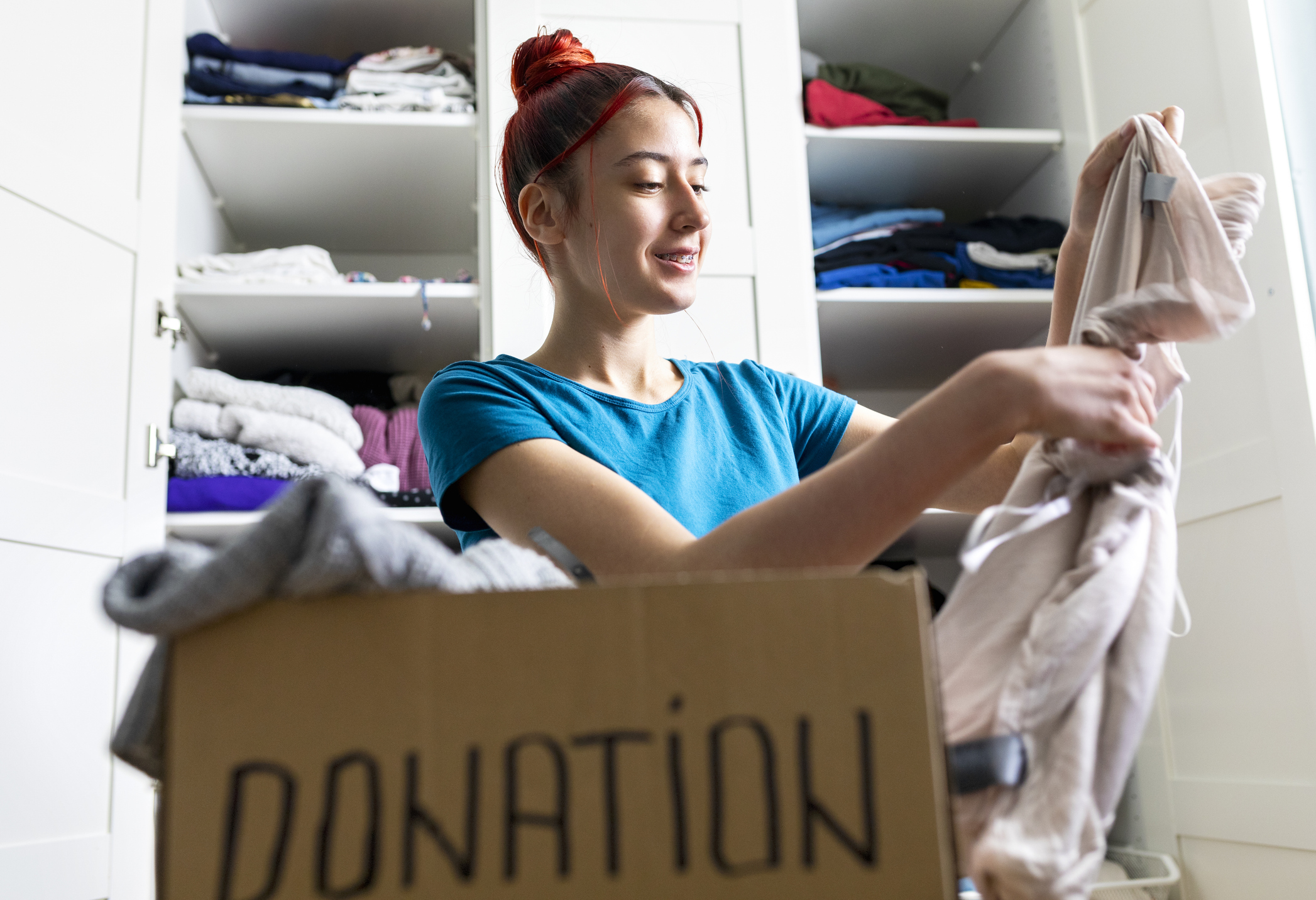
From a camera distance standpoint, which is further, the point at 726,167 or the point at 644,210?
the point at 726,167

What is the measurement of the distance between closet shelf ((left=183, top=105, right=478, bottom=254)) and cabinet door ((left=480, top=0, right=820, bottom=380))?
0.14 m

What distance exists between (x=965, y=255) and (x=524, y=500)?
1.32 metres

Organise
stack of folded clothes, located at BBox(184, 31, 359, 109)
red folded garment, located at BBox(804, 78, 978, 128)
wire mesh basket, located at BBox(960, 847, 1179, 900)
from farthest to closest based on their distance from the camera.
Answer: red folded garment, located at BBox(804, 78, 978, 128), stack of folded clothes, located at BBox(184, 31, 359, 109), wire mesh basket, located at BBox(960, 847, 1179, 900)

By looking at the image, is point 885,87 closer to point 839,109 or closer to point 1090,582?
point 839,109

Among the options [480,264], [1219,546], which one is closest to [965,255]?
[1219,546]

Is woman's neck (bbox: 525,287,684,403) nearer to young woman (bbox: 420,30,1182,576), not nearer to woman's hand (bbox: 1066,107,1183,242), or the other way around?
young woman (bbox: 420,30,1182,576)

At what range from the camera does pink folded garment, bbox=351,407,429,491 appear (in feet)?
5.70

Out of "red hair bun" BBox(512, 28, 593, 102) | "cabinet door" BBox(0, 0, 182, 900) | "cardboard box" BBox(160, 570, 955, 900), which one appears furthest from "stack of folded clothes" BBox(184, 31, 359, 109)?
"cardboard box" BBox(160, 570, 955, 900)

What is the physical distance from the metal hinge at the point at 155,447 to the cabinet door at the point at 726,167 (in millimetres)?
486

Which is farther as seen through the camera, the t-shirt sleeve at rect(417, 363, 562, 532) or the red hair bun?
the red hair bun

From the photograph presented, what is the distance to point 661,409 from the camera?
39.5 inches

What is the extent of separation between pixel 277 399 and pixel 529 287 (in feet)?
1.58

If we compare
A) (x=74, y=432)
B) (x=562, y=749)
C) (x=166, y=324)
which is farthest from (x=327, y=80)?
(x=562, y=749)

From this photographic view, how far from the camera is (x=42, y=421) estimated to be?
1.34 m
